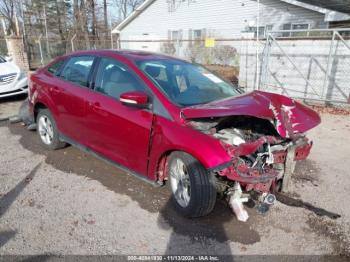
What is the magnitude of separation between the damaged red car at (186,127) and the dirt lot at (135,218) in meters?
0.26

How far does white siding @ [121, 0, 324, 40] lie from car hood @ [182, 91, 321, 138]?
1479 cm

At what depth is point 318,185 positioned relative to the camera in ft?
13.5

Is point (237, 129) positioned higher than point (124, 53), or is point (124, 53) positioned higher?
point (124, 53)

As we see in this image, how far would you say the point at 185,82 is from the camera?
379 cm

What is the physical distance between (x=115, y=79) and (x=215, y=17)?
700 inches

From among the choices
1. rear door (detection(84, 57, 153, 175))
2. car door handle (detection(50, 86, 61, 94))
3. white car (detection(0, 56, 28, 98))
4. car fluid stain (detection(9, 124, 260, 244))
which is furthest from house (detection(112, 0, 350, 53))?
rear door (detection(84, 57, 153, 175))

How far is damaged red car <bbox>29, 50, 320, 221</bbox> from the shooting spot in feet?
9.68

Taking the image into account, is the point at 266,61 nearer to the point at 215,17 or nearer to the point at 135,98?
the point at 135,98

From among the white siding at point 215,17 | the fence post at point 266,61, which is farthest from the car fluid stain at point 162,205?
the white siding at point 215,17

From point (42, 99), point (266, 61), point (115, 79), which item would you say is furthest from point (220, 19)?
point (115, 79)

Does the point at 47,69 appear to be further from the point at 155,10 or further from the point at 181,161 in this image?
the point at 155,10

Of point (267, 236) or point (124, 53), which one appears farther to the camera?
point (124, 53)

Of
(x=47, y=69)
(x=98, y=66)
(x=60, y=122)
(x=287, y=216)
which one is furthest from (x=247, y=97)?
(x=47, y=69)

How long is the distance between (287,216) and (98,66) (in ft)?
9.77
